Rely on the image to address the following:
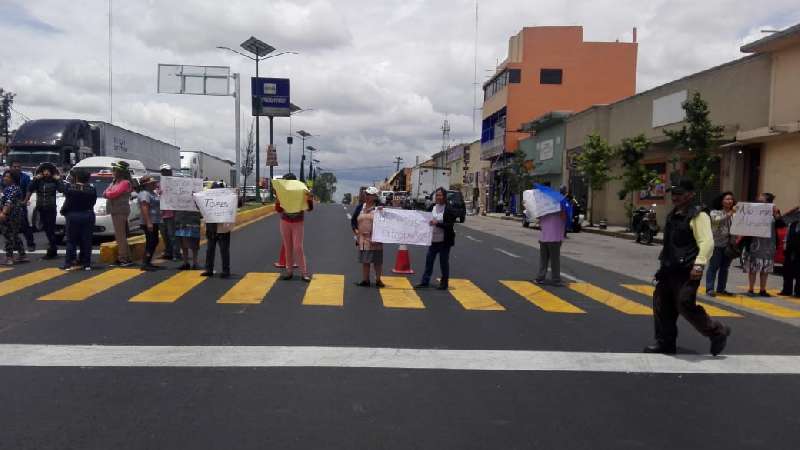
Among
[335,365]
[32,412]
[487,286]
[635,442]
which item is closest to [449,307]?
[487,286]

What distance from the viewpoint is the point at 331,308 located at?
29.3 ft

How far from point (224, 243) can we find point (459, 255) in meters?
7.04

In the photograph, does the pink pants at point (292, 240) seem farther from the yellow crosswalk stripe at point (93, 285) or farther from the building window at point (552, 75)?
the building window at point (552, 75)

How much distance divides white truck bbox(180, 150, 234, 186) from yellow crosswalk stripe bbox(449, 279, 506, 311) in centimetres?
3310

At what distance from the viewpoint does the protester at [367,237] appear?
1071 centimetres

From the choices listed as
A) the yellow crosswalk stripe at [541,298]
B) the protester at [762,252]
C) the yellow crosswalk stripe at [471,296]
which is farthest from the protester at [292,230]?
the protester at [762,252]

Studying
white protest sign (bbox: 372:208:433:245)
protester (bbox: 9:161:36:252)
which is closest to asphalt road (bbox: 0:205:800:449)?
white protest sign (bbox: 372:208:433:245)

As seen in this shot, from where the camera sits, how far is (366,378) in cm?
581

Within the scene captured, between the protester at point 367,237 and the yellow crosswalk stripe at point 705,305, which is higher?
the protester at point 367,237

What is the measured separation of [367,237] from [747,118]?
58.7ft

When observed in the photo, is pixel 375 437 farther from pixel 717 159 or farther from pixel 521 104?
pixel 521 104

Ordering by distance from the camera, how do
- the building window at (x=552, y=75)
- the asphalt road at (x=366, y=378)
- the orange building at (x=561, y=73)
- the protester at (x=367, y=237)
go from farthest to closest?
the building window at (x=552, y=75)
the orange building at (x=561, y=73)
the protester at (x=367, y=237)
the asphalt road at (x=366, y=378)

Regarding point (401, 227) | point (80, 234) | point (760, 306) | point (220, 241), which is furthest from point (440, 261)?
point (80, 234)

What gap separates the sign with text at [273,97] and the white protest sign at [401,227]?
3776 centimetres
